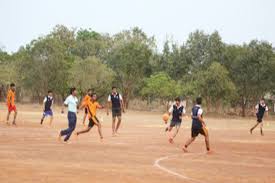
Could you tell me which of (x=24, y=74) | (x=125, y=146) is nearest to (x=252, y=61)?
(x=24, y=74)

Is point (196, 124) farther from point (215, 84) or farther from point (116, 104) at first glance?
point (215, 84)

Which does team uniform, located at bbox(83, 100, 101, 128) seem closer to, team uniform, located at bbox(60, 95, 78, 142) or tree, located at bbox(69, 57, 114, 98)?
team uniform, located at bbox(60, 95, 78, 142)

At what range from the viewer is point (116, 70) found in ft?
262

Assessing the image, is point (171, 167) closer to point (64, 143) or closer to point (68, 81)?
point (64, 143)

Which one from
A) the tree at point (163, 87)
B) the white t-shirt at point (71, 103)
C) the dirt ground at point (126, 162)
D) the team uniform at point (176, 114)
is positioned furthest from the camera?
the tree at point (163, 87)

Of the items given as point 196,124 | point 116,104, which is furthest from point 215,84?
point 196,124

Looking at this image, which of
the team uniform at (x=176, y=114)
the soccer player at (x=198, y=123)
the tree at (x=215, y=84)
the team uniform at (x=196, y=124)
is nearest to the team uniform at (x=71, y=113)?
the soccer player at (x=198, y=123)

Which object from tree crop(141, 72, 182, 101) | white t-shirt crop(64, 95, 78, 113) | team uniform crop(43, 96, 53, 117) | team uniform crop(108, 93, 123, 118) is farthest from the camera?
tree crop(141, 72, 182, 101)

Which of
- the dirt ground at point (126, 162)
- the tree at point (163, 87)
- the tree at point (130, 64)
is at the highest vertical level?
the tree at point (130, 64)

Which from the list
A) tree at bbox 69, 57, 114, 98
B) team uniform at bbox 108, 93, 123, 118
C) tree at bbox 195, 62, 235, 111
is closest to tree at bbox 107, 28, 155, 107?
tree at bbox 69, 57, 114, 98

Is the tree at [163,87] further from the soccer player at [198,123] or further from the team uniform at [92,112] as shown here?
the soccer player at [198,123]

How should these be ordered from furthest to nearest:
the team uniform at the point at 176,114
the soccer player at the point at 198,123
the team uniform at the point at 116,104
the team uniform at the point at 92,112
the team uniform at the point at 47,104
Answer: the team uniform at the point at 47,104 → the team uniform at the point at 116,104 → the team uniform at the point at 176,114 → the team uniform at the point at 92,112 → the soccer player at the point at 198,123

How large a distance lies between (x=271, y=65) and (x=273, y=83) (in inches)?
90.3

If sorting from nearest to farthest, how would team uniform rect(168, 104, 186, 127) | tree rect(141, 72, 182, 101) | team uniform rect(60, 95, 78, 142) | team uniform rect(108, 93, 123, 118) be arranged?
team uniform rect(60, 95, 78, 142) → team uniform rect(168, 104, 186, 127) → team uniform rect(108, 93, 123, 118) → tree rect(141, 72, 182, 101)
